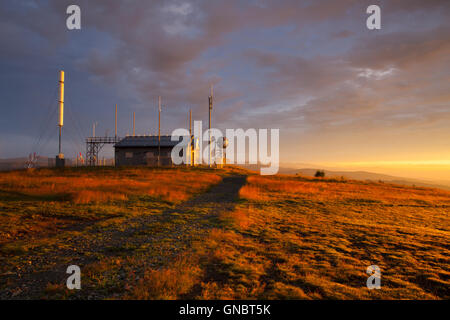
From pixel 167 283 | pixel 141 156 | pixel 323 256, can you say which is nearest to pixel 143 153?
pixel 141 156

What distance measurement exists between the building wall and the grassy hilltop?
3714 cm

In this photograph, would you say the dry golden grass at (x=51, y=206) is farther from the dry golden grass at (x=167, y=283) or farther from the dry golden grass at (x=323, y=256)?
the dry golden grass at (x=323, y=256)

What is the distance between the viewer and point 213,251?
783cm

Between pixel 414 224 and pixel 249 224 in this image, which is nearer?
pixel 249 224

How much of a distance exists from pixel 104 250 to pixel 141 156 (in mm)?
48475

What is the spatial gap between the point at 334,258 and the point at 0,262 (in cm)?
1069

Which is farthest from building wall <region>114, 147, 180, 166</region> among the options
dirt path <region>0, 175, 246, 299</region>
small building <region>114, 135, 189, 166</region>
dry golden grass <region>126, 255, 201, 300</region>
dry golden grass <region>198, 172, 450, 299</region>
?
dry golden grass <region>126, 255, 201, 300</region>

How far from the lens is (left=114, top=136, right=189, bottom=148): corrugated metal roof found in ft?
176

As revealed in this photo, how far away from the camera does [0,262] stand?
6.66 m

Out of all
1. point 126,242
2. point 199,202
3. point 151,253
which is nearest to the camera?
point 151,253

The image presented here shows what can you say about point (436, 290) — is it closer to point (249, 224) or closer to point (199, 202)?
point (249, 224)

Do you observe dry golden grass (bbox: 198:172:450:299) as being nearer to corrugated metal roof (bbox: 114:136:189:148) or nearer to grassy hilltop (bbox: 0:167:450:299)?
grassy hilltop (bbox: 0:167:450:299)

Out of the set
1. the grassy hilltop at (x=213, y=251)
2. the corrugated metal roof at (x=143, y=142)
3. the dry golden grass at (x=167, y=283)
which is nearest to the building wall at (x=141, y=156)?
the corrugated metal roof at (x=143, y=142)

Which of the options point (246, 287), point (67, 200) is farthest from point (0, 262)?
point (67, 200)
